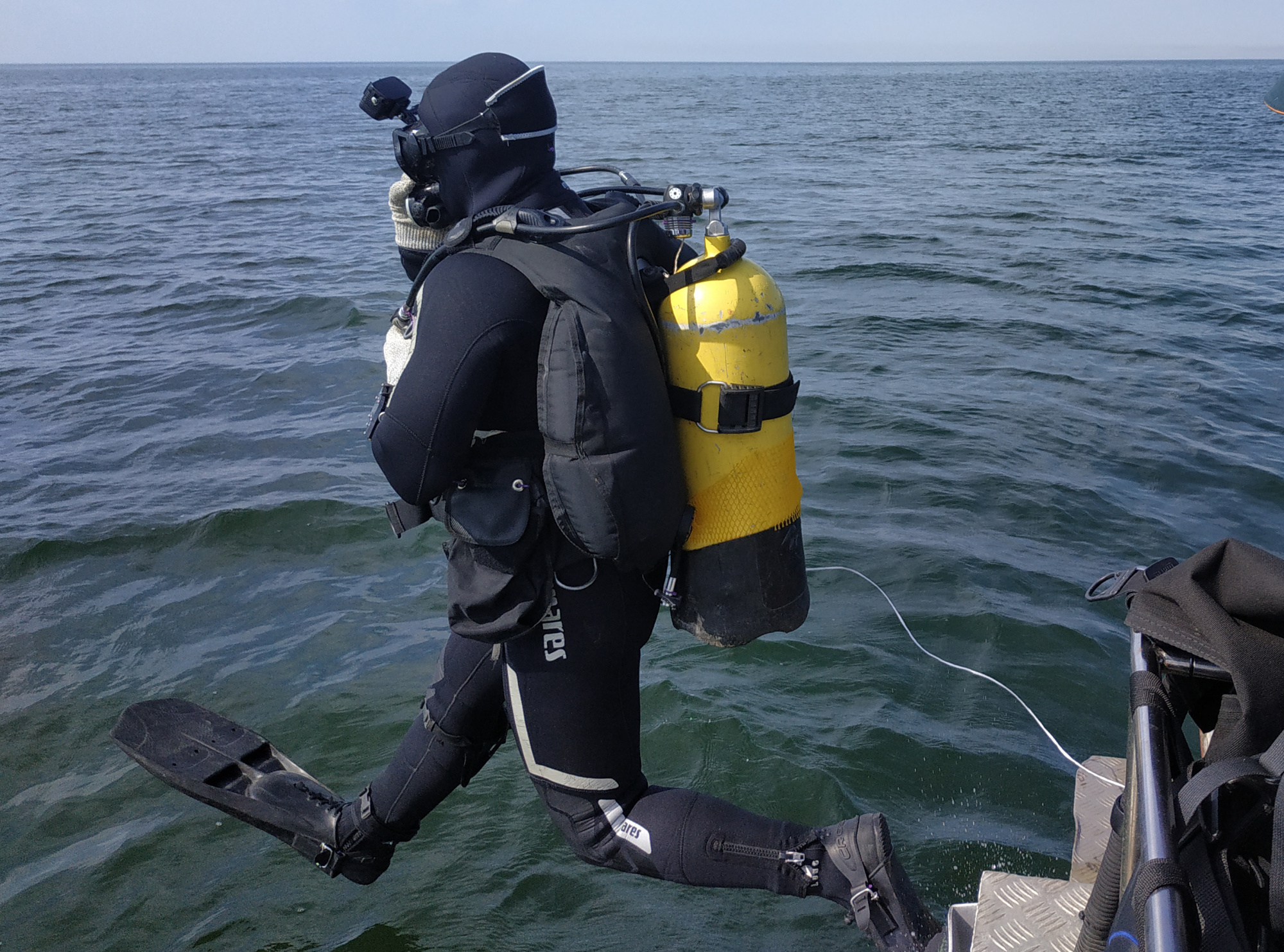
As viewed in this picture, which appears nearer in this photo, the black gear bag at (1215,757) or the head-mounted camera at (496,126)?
the black gear bag at (1215,757)

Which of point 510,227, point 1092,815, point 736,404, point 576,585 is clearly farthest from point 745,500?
point 1092,815

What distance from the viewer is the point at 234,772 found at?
3.50 m

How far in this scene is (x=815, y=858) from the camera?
2729 millimetres

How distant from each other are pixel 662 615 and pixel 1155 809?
3.99 m

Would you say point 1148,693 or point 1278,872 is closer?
point 1278,872

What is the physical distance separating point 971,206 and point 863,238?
4.13m

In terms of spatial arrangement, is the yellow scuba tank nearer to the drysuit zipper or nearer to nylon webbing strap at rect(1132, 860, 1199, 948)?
the drysuit zipper

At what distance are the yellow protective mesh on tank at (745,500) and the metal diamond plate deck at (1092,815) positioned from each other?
1.31 meters

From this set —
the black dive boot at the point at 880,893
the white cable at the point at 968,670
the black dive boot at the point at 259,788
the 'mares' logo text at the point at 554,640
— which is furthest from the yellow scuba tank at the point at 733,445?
the white cable at the point at 968,670

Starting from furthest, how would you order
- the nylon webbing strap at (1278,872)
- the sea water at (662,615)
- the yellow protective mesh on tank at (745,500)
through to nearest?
the sea water at (662,615) → the yellow protective mesh on tank at (745,500) → the nylon webbing strap at (1278,872)

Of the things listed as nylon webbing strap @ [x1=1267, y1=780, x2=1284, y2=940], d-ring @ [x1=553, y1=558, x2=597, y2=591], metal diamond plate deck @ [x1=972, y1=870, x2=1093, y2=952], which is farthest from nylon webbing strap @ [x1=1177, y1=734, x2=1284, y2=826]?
d-ring @ [x1=553, y1=558, x2=597, y2=591]

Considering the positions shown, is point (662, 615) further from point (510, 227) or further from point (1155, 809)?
point (1155, 809)

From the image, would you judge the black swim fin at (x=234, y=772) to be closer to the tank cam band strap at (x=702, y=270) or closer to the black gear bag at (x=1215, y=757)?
the tank cam band strap at (x=702, y=270)

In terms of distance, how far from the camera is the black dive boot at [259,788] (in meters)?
3.29
